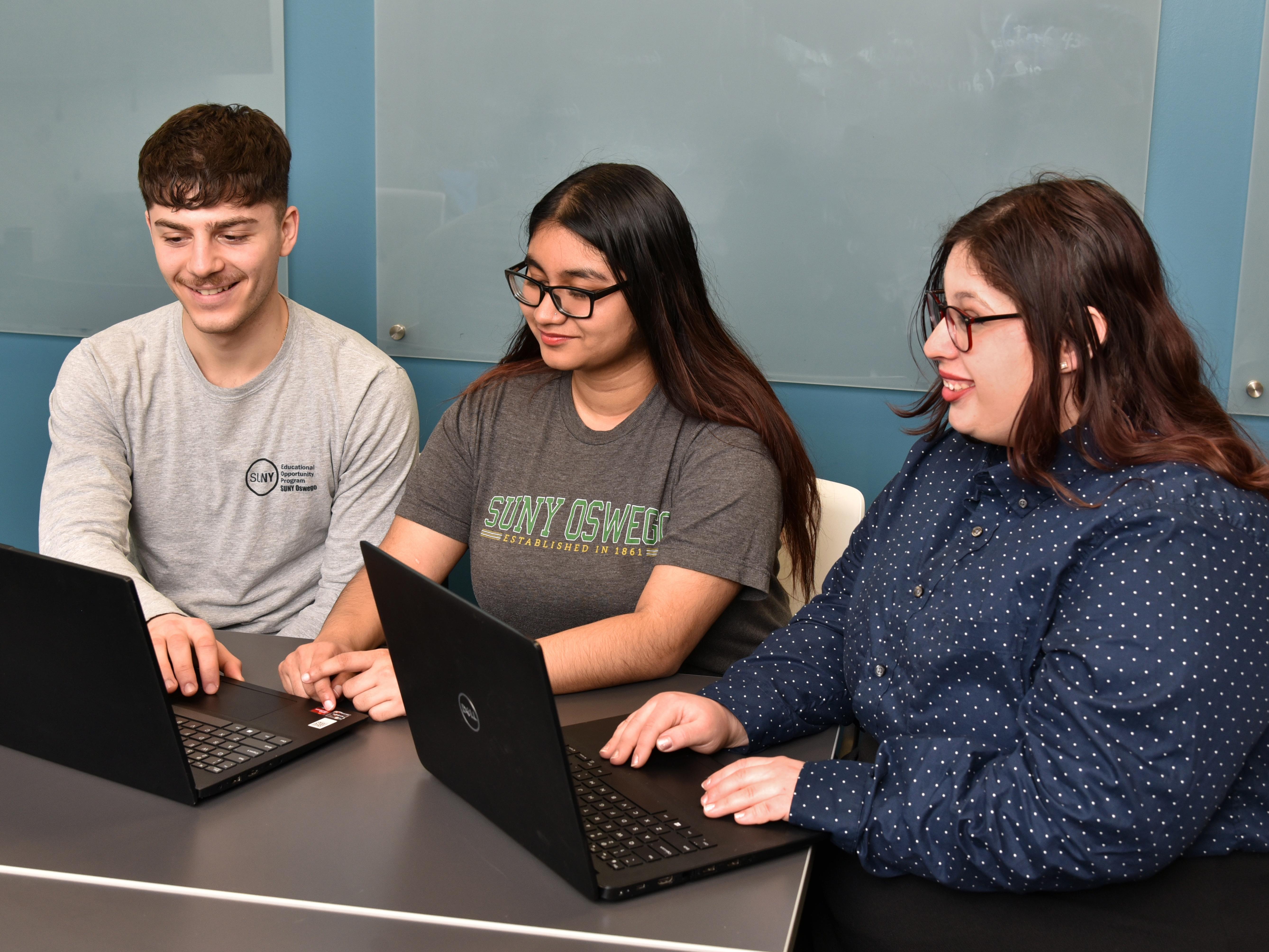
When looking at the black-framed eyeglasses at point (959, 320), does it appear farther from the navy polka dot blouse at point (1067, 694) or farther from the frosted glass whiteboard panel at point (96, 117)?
the frosted glass whiteboard panel at point (96, 117)

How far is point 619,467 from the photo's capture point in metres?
1.74

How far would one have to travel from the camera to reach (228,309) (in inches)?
77.0

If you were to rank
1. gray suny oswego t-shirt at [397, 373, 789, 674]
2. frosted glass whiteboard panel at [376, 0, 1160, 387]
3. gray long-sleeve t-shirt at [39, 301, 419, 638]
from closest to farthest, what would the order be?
1. gray suny oswego t-shirt at [397, 373, 789, 674]
2. gray long-sleeve t-shirt at [39, 301, 419, 638]
3. frosted glass whiteboard panel at [376, 0, 1160, 387]

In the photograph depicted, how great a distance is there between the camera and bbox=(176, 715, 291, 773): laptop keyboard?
1.14 meters

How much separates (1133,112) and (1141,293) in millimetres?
1357

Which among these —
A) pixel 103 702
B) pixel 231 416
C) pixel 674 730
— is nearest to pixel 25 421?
pixel 231 416

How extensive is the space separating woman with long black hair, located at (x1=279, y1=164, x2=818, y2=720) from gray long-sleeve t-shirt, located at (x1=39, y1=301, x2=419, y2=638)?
227 mm

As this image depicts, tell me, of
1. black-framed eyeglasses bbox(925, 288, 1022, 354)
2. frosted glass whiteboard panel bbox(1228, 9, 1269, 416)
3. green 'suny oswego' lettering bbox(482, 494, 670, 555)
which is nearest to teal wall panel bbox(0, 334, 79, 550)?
green 'suny oswego' lettering bbox(482, 494, 670, 555)

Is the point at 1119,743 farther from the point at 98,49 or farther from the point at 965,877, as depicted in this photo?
the point at 98,49

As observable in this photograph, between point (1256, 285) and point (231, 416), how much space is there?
6.87 feet

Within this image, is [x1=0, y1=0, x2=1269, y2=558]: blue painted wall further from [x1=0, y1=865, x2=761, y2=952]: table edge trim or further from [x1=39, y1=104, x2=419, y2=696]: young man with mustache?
[x1=0, y1=865, x2=761, y2=952]: table edge trim

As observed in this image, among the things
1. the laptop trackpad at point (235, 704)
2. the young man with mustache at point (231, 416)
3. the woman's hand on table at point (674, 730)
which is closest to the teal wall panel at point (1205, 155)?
the woman's hand on table at point (674, 730)

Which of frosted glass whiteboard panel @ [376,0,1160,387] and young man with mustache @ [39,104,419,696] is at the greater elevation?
frosted glass whiteboard panel @ [376,0,1160,387]

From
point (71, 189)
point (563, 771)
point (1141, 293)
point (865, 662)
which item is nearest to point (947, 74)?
point (1141, 293)
